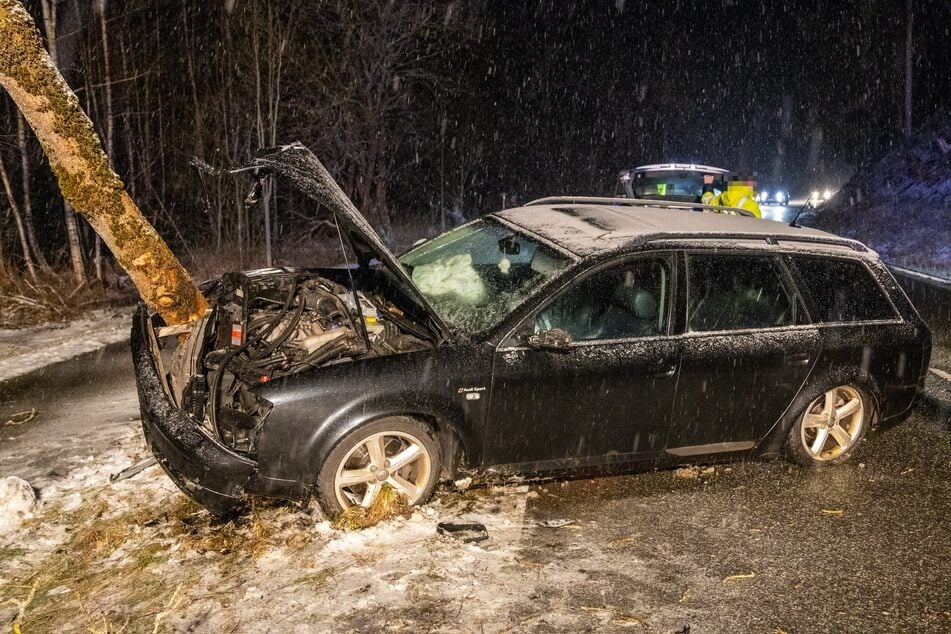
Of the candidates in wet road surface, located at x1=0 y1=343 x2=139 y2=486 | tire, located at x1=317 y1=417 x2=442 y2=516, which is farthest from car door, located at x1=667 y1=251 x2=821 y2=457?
wet road surface, located at x1=0 y1=343 x2=139 y2=486

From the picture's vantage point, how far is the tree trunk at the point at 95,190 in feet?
16.7

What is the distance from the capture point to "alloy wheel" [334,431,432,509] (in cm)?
367

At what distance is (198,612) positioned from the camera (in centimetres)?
304

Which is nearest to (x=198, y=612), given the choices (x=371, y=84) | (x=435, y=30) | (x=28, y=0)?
(x=28, y=0)

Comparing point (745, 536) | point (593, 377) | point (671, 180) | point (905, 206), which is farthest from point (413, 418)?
point (905, 206)

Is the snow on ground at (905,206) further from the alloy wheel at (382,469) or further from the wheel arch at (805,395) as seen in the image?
the alloy wheel at (382,469)

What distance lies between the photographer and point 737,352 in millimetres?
4246

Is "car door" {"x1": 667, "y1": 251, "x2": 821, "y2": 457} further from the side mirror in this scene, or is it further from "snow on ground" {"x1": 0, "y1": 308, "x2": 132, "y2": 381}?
"snow on ground" {"x1": 0, "y1": 308, "x2": 132, "y2": 381}

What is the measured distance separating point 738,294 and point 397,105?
1757 centimetres

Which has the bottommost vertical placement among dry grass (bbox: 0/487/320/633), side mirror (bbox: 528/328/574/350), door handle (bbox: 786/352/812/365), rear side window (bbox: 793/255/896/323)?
dry grass (bbox: 0/487/320/633)

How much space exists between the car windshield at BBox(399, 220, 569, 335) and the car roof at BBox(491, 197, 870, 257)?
0.13 metres

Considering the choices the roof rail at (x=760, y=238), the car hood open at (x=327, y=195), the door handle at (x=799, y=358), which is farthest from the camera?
the door handle at (x=799, y=358)

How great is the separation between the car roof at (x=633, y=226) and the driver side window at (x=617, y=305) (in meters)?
0.17

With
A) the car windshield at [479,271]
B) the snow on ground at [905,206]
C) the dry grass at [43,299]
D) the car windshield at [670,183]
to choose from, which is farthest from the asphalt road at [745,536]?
the snow on ground at [905,206]
